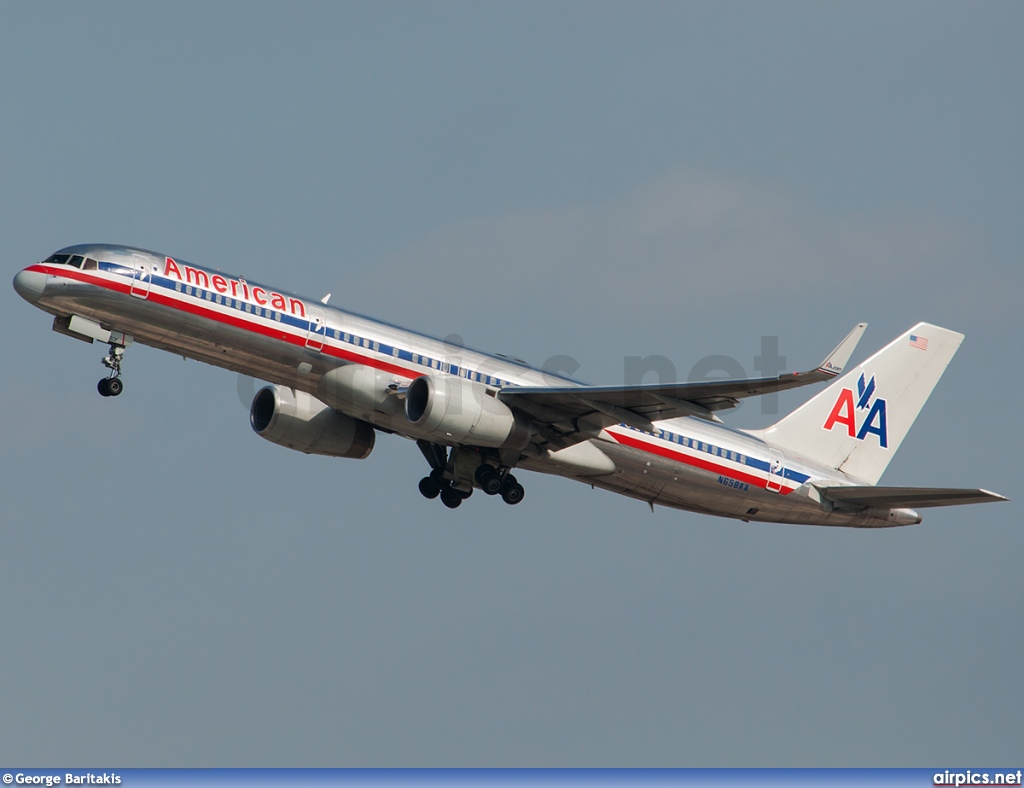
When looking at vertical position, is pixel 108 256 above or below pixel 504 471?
above

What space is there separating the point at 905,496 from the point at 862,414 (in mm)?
6350

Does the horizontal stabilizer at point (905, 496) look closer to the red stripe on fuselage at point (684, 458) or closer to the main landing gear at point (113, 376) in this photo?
the red stripe on fuselage at point (684, 458)

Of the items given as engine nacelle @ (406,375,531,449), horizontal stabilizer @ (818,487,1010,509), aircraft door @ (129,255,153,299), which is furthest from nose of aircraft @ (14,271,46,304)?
horizontal stabilizer @ (818,487,1010,509)

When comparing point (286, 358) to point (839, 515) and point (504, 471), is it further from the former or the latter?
point (839, 515)

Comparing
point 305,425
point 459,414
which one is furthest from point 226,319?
point 459,414

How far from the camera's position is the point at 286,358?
123 ft

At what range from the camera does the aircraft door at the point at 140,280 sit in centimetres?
3606

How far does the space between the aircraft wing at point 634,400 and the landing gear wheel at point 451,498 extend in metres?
5.73

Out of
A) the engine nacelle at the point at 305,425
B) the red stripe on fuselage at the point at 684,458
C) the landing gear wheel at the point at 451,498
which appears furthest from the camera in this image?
the landing gear wheel at the point at 451,498

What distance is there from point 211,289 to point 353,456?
8870 mm

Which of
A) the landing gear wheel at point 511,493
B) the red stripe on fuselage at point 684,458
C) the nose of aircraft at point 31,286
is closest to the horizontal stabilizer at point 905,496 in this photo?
the red stripe on fuselage at point 684,458

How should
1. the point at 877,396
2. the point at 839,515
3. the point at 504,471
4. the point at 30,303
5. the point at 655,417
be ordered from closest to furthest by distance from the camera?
the point at 30,303 → the point at 655,417 → the point at 504,471 → the point at 839,515 → the point at 877,396

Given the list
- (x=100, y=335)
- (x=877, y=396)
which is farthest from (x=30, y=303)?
(x=877, y=396)

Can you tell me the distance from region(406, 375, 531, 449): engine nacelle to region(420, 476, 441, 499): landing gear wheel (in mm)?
5724
